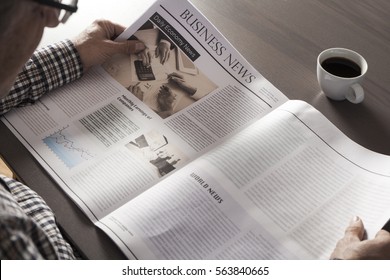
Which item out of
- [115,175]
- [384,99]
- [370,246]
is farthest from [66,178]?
[384,99]

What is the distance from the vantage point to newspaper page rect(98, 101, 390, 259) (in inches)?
27.4

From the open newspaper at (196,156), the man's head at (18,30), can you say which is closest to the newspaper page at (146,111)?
the open newspaper at (196,156)

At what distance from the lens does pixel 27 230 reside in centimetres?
62

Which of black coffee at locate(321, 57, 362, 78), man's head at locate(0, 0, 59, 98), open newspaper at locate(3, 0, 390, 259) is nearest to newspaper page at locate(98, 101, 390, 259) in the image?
open newspaper at locate(3, 0, 390, 259)

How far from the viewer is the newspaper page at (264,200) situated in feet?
2.28

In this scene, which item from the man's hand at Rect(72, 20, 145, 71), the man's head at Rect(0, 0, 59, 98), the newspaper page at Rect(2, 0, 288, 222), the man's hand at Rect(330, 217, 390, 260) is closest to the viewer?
the man's head at Rect(0, 0, 59, 98)

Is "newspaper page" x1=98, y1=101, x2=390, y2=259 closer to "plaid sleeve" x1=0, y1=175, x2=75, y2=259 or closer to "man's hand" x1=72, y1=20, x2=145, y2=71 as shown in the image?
"plaid sleeve" x1=0, y1=175, x2=75, y2=259

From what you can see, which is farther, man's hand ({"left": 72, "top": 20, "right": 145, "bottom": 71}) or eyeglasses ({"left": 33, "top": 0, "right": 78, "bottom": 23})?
man's hand ({"left": 72, "top": 20, "right": 145, "bottom": 71})

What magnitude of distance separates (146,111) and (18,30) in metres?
0.32

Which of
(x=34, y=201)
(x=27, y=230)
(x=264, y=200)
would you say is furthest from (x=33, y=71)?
(x=264, y=200)

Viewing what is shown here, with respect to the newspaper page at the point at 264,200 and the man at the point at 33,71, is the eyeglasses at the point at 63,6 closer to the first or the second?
the man at the point at 33,71

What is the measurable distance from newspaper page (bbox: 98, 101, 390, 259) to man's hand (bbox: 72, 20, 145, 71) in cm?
29

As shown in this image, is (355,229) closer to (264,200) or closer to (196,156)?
(264,200)
